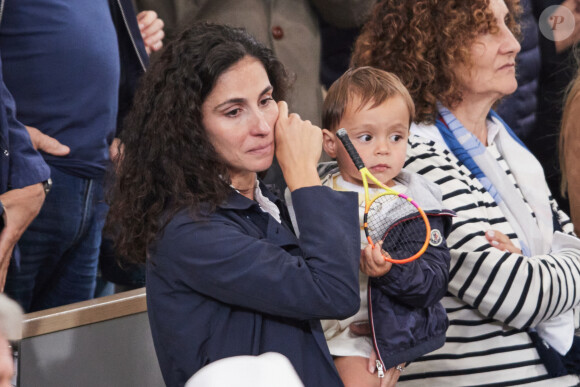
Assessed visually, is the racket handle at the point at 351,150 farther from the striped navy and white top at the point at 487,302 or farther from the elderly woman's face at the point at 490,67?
the elderly woman's face at the point at 490,67

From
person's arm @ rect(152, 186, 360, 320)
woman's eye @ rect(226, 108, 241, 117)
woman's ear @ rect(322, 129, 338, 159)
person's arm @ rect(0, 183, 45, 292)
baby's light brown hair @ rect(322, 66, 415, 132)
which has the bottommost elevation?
person's arm @ rect(0, 183, 45, 292)

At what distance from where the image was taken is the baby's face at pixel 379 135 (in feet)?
5.36

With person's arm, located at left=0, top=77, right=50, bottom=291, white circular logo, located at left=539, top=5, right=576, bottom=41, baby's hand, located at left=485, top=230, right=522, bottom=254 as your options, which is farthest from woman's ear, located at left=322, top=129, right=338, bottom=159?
white circular logo, located at left=539, top=5, right=576, bottom=41

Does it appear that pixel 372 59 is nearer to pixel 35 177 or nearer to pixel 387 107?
pixel 387 107

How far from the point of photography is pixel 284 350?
1396mm

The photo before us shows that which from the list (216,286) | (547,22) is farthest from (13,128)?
(547,22)

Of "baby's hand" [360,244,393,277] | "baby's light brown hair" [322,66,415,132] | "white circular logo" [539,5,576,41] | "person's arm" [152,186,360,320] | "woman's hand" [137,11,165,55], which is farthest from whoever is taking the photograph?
"white circular logo" [539,5,576,41]

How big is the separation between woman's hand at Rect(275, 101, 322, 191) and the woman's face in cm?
3

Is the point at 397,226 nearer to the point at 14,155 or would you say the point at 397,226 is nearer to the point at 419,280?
the point at 419,280

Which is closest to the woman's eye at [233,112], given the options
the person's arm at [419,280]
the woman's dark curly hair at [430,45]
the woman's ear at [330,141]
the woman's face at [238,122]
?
the woman's face at [238,122]

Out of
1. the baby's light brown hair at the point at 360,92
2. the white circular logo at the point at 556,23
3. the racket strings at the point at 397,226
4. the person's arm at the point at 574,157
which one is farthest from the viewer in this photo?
the white circular logo at the point at 556,23

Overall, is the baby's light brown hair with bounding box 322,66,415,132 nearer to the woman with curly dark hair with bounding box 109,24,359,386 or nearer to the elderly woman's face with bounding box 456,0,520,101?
the woman with curly dark hair with bounding box 109,24,359,386

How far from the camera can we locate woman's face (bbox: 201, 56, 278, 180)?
57.3 inches

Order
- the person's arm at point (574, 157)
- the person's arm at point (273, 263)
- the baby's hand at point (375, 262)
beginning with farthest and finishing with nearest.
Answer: the person's arm at point (574, 157), the baby's hand at point (375, 262), the person's arm at point (273, 263)
